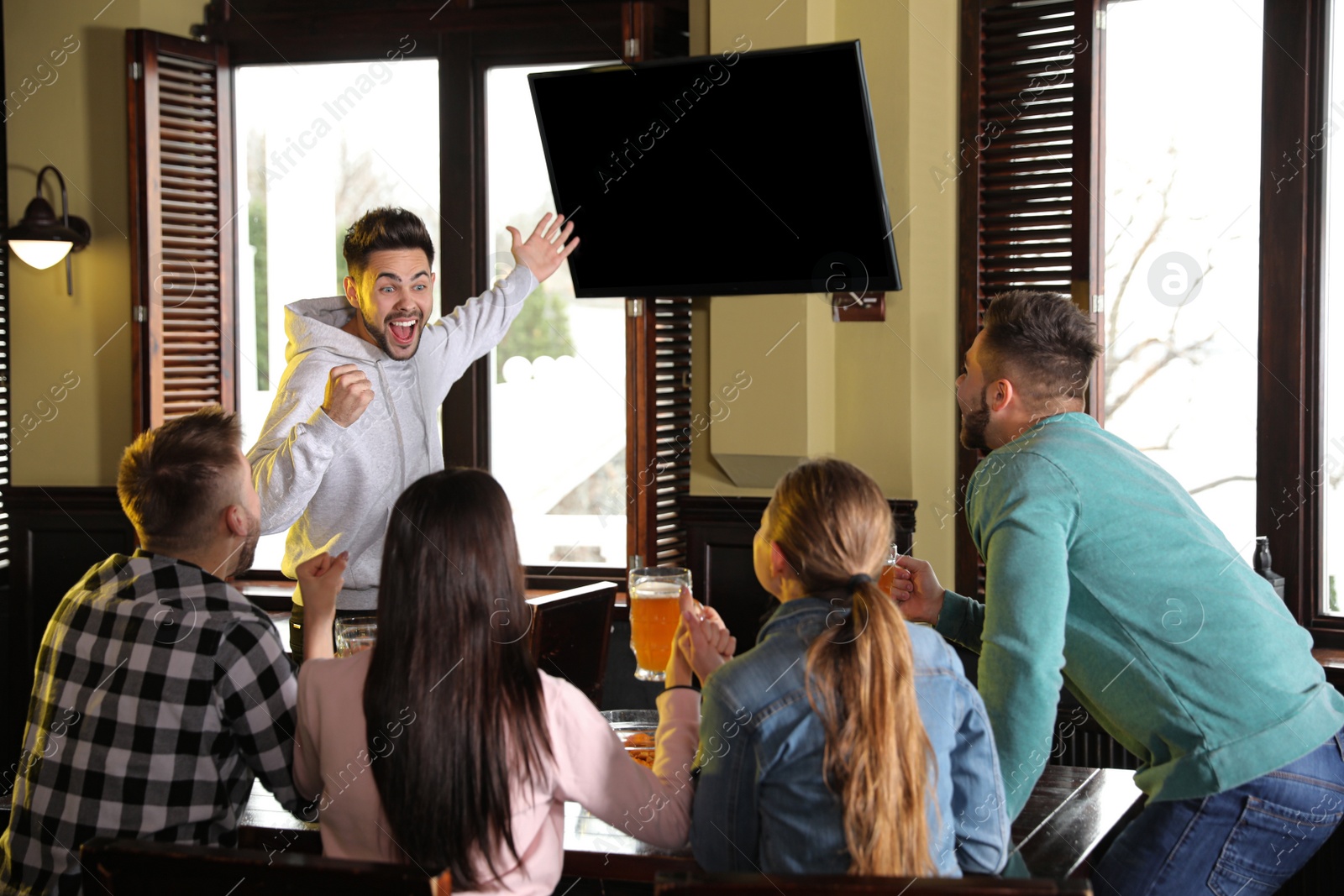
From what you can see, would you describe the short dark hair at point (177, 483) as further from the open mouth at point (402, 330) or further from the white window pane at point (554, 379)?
the white window pane at point (554, 379)

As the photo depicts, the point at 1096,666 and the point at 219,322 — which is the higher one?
the point at 219,322

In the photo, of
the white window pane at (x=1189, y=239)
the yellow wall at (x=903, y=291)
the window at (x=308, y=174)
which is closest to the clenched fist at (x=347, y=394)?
the yellow wall at (x=903, y=291)

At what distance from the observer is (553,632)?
8.02 ft

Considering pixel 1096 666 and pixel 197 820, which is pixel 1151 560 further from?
pixel 197 820

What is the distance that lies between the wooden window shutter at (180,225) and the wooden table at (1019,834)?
2.40 meters

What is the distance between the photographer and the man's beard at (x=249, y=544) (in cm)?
179

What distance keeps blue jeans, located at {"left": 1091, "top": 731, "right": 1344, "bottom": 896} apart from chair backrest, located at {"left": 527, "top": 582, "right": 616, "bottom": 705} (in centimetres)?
107

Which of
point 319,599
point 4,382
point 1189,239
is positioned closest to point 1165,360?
point 1189,239

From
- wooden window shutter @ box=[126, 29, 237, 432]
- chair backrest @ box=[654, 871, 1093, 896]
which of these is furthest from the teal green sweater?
wooden window shutter @ box=[126, 29, 237, 432]

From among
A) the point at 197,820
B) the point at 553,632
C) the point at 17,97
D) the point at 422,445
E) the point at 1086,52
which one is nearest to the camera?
the point at 197,820

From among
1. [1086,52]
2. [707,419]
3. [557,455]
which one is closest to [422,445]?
[707,419]

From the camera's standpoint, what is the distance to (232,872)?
51.2 inches

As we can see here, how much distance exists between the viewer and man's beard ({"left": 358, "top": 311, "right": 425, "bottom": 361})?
279 cm

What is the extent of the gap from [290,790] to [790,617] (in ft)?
2.32
